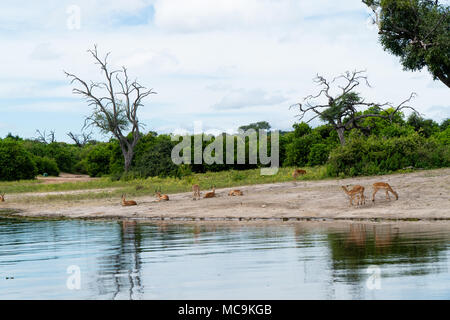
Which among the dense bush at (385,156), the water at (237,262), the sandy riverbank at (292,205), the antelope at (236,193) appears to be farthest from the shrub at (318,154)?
the water at (237,262)

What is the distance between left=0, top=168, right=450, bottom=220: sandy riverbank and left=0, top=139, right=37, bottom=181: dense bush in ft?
75.2

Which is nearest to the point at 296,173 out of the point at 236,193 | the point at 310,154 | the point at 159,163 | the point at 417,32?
the point at 236,193

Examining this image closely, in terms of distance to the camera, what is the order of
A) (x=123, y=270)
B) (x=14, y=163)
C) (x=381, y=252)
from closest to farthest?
(x=123, y=270), (x=381, y=252), (x=14, y=163)

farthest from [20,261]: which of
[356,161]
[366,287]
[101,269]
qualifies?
[356,161]

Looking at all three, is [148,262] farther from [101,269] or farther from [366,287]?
[366,287]

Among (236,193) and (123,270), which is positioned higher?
(236,193)

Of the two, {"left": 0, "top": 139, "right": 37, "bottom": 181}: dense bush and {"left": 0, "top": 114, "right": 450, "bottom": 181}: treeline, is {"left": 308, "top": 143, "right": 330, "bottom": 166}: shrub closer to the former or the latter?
{"left": 0, "top": 114, "right": 450, "bottom": 181}: treeline

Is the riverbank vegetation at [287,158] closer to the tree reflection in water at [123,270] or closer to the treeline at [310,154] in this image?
the treeline at [310,154]

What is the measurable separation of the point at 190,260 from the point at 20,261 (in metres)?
3.41

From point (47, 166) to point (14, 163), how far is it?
1020 centimetres

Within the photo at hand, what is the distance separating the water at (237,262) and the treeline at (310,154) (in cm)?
1226

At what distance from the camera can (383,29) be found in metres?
36.2

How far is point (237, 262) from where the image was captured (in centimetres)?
1057

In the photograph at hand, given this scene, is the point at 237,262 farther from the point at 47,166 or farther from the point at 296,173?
the point at 47,166
